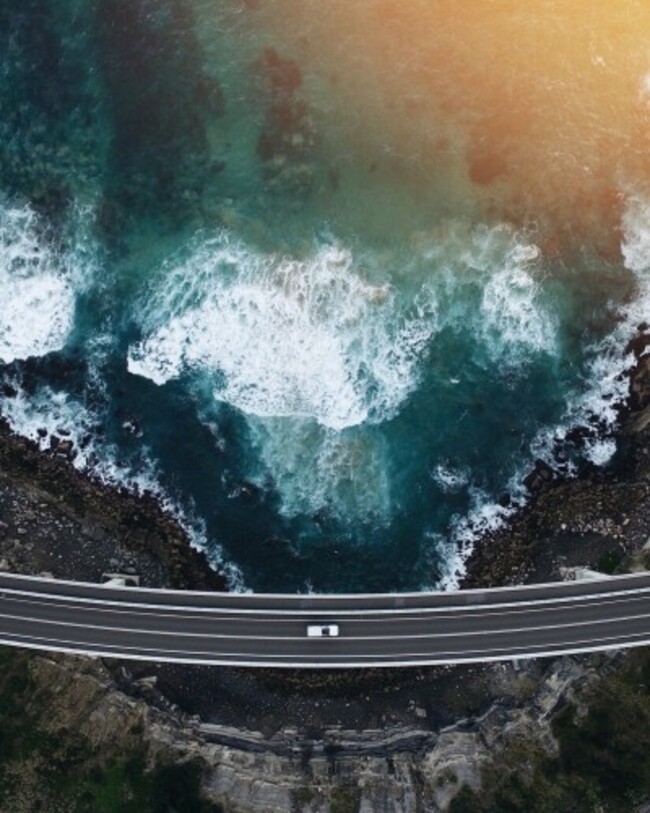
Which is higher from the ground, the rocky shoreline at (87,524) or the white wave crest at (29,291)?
the white wave crest at (29,291)

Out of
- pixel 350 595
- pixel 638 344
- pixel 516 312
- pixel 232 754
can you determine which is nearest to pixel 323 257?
pixel 516 312

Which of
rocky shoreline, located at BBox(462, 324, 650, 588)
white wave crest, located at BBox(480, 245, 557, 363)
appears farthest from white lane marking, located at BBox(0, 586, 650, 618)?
white wave crest, located at BBox(480, 245, 557, 363)

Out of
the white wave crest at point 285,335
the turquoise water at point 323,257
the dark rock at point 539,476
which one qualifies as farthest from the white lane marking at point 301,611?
the white wave crest at point 285,335

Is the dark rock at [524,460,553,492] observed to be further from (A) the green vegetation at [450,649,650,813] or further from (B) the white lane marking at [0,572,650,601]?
(A) the green vegetation at [450,649,650,813]

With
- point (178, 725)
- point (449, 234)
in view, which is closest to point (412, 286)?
point (449, 234)

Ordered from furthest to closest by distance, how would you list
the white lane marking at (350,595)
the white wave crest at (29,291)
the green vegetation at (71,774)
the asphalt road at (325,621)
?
the white wave crest at (29,291) → the white lane marking at (350,595) → the asphalt road at (325,621) → the green vegetation at (71,774)

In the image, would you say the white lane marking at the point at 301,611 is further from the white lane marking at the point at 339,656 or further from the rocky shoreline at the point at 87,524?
the rocky shoreline at the point at 87,524
